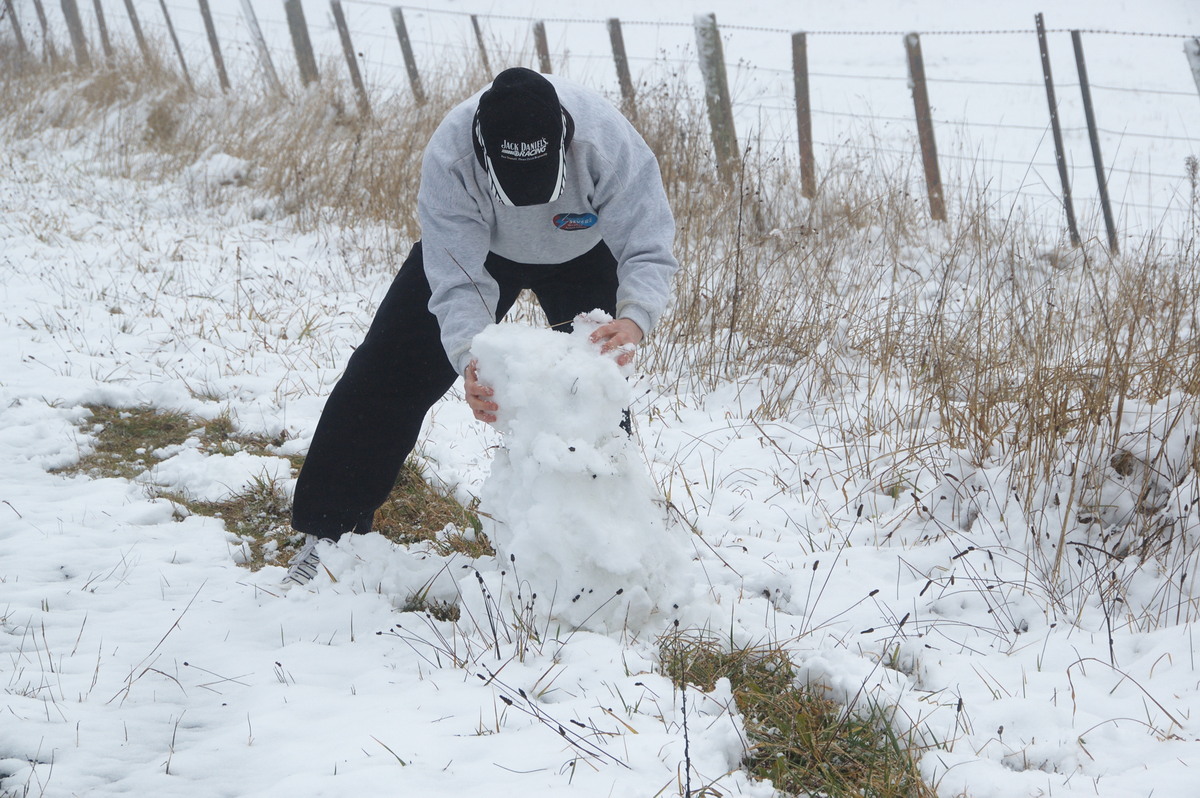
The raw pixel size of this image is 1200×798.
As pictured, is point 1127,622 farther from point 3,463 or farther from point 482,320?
point 3,463

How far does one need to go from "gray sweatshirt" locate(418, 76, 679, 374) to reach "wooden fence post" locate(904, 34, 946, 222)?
4441 mm

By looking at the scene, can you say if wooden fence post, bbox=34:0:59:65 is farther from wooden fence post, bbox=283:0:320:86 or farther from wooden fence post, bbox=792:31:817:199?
wooden fence post, bbox=792:31:817:199

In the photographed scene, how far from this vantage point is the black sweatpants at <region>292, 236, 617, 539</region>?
254 cm

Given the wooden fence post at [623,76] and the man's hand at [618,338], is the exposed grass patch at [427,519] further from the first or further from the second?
the wooden fence post at [623,76]

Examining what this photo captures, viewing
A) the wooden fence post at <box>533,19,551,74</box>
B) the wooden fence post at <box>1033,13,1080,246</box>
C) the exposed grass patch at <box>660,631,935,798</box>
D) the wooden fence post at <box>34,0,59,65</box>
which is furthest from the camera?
the wooden fence post at <box>34,0,59,65</box>

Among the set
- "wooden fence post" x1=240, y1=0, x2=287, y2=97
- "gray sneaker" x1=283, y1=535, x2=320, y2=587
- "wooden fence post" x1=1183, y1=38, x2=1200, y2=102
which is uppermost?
"wooden fence post" x1=240, y1=0, x2=287, y2=97

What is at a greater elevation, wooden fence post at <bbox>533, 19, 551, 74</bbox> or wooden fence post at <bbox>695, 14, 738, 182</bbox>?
wooden fence post at <bbox>533, 19, 551, 74</bbox>

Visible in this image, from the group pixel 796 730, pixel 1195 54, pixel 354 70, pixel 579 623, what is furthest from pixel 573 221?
pixel 354 70

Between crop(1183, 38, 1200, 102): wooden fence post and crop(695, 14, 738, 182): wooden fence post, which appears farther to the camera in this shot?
crop(695, 14, 738, 182): wooden fence post

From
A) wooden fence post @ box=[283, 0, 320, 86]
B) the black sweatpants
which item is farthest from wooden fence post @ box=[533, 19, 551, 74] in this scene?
the black sweatpants

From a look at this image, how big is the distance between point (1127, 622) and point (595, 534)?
1.41 metres

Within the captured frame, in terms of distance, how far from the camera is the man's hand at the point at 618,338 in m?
2.17

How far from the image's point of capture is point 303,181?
6.93 m

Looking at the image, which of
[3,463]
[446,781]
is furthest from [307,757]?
[3,463]
